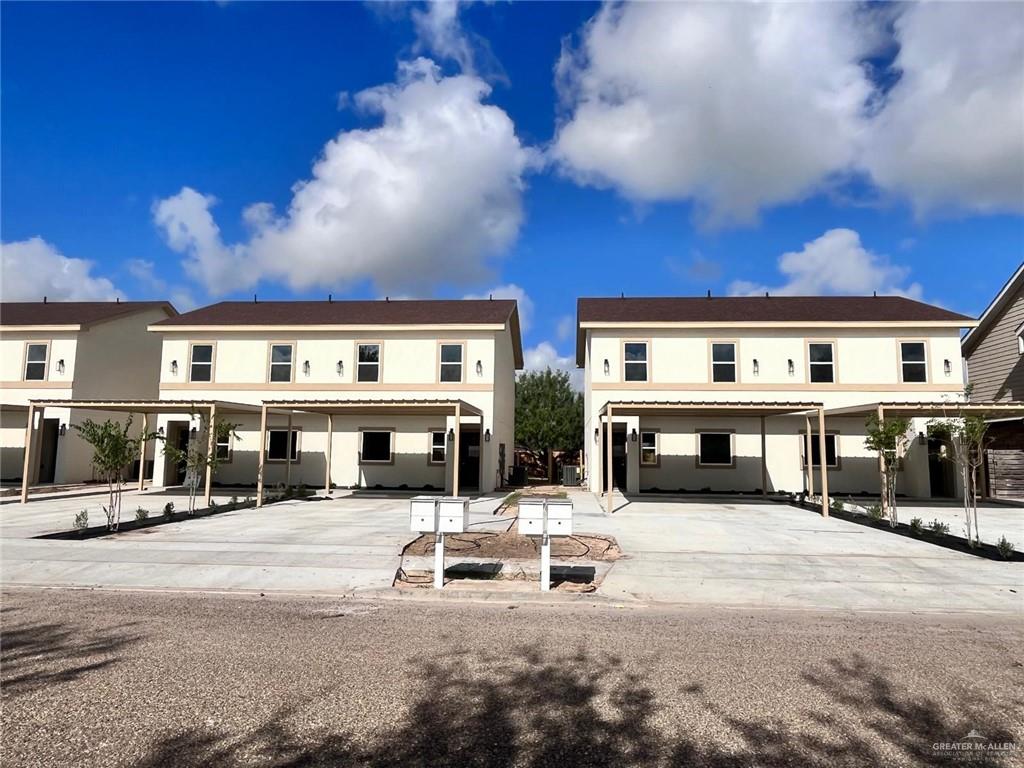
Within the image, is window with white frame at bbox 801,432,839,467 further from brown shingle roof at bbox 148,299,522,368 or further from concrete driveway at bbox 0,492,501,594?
concrete driveway at bbox 0,492,501,594

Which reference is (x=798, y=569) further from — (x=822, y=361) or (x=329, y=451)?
(x=329, y=451)

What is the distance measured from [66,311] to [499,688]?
28587 mm

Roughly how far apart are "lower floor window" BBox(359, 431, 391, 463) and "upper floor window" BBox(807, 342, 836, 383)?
1441cm

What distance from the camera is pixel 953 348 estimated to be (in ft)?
68.2

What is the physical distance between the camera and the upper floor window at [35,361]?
23.8m

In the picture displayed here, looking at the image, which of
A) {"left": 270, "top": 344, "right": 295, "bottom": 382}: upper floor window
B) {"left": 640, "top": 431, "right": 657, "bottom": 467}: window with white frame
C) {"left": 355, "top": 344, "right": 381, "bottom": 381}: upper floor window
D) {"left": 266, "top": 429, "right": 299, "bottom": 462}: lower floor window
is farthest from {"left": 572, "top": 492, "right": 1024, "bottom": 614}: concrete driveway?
{"left": 270, "top": 344, "right": 295, "bottom": 382}: upper floor window

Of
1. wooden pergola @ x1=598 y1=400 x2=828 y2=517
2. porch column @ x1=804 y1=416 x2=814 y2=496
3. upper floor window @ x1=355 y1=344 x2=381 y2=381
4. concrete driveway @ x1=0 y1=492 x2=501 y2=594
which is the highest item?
upper floor window @ x1=355 y1=344 x2=381 y2=381

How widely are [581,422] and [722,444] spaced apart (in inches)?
548

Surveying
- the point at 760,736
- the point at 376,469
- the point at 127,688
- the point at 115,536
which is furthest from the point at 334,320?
the point at 760,736

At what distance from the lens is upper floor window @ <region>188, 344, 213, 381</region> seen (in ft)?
75.6

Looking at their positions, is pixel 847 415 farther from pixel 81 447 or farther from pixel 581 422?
pixel 81 447

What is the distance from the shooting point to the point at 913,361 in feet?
68.6

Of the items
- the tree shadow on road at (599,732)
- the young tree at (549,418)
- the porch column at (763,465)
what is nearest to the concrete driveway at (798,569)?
the tree shadow on road at (599,732)

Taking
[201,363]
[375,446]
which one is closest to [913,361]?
A: [375,446]
